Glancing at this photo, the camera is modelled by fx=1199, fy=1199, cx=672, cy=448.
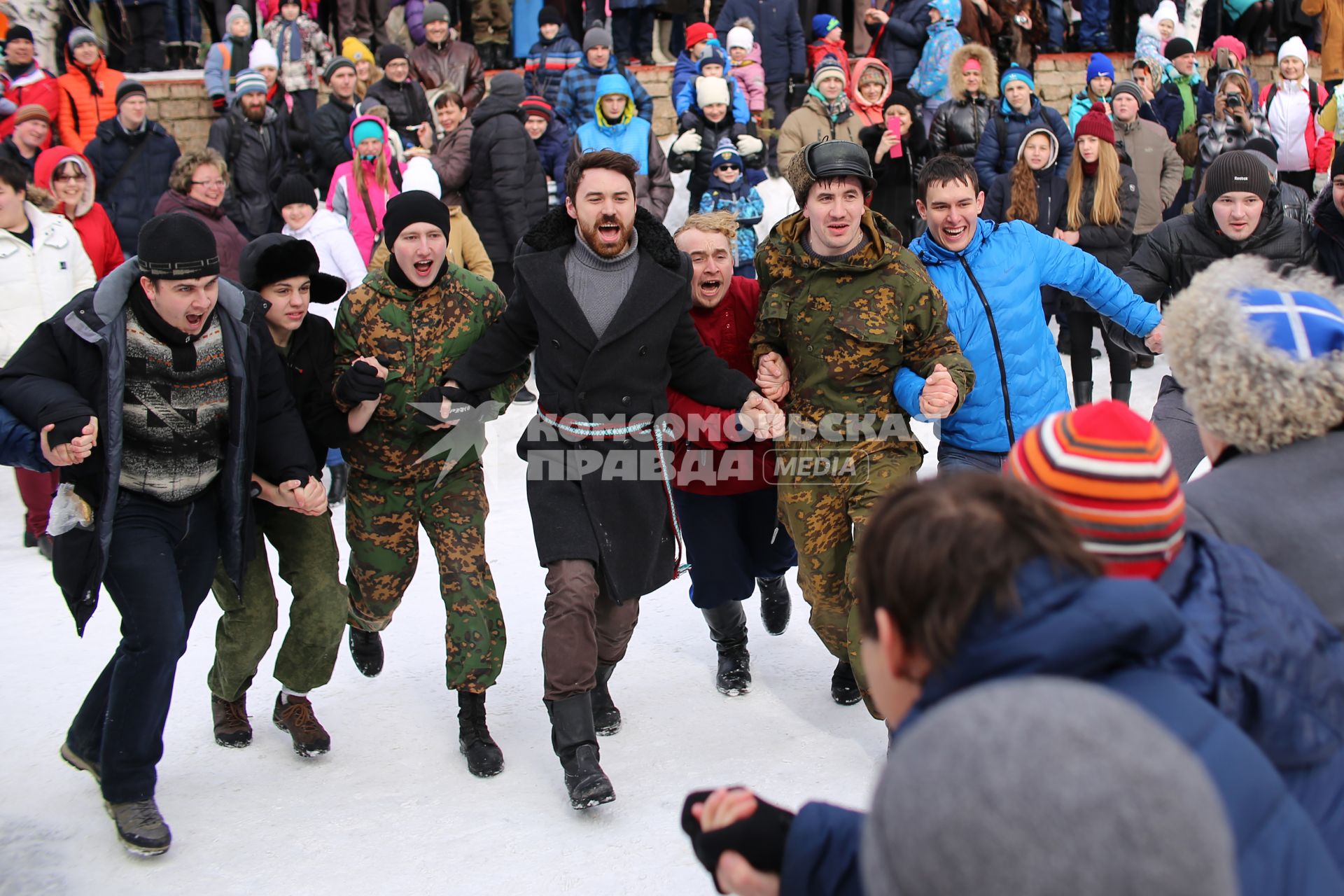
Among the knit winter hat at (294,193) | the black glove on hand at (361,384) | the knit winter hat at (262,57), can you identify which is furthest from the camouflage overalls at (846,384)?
the knit winter hat at (262,57)

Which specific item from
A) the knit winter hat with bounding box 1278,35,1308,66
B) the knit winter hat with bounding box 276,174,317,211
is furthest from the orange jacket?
the knit winter hat with bounding box 1278,35,1308,66

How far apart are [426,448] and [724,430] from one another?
1.09 meters

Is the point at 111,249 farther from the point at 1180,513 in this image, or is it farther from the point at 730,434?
the point at 1180,513

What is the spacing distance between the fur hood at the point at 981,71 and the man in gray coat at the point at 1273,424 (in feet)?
24.9

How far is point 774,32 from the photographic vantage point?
1145cm

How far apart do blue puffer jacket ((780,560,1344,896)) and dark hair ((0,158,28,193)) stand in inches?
221

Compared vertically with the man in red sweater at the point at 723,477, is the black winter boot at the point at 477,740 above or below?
below

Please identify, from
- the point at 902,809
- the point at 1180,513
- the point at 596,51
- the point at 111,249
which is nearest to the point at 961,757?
the point at 902,809

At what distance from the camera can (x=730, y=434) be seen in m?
4.45

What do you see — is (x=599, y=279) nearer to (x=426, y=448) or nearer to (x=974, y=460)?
(x=426, y=448)

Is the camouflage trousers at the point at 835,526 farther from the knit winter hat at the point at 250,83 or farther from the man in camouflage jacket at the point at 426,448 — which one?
the knit winter hat at the point at 250,83

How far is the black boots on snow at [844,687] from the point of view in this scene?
4.62 meters

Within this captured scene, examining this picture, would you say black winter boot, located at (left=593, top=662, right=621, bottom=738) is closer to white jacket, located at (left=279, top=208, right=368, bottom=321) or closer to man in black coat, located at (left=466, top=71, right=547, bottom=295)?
white jacket, located at (left=279, top=208, right=368, bottom=321)

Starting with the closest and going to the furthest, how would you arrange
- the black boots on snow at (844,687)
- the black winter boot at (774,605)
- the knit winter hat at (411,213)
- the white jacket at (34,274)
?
the knit winter hat at (411,213)
the black boots on snow at (844,687)
the black winter boot at (774,605)
the white jacket at (34,274)
